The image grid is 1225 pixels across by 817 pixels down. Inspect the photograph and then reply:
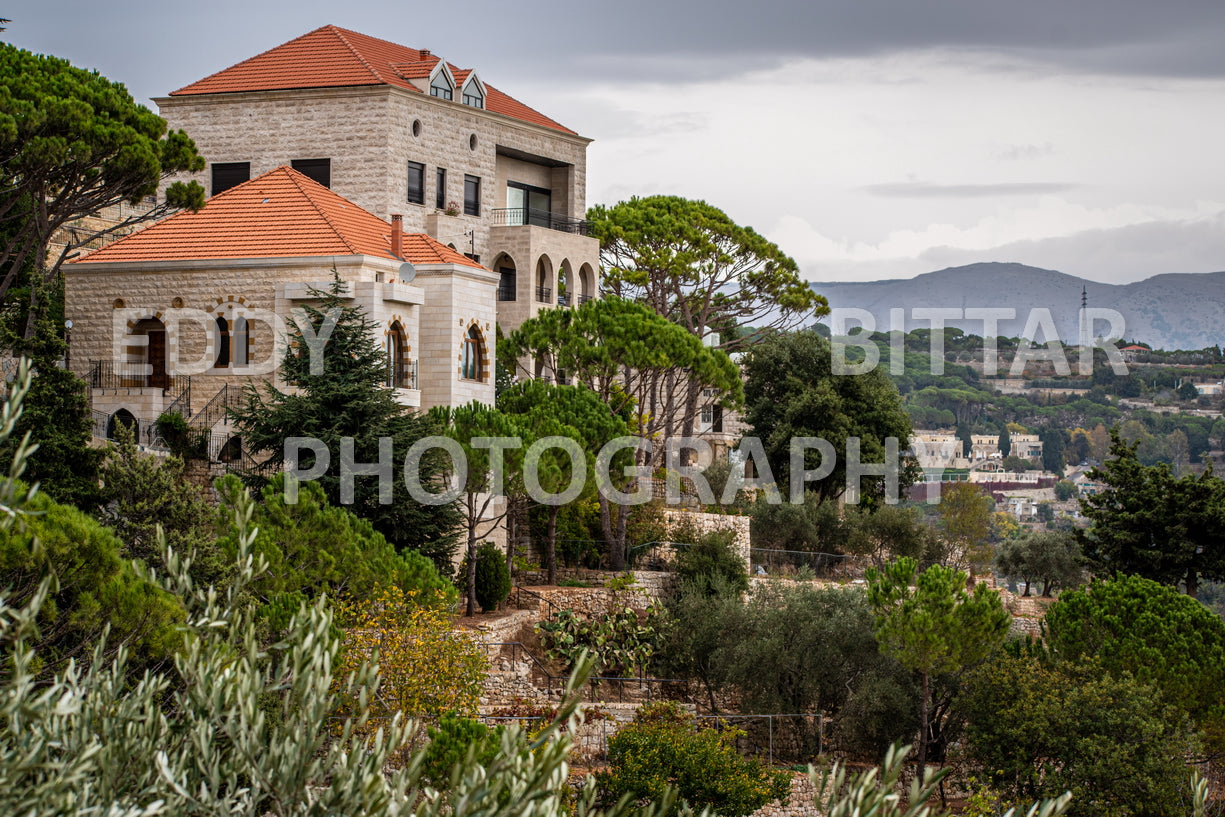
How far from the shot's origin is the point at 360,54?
45125mm

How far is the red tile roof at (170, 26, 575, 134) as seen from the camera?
43.4 m

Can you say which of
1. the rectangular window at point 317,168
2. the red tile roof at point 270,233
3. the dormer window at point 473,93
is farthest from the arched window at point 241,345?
the dormer window at point 473,93

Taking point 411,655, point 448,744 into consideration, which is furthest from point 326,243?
point 448,744

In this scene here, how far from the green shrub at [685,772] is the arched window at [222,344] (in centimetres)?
1328

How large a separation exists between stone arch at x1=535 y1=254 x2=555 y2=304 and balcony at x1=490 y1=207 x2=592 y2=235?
156cm

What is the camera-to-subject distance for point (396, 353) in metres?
32.6

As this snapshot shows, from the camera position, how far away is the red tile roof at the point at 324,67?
4338 centimetres

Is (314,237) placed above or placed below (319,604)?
above

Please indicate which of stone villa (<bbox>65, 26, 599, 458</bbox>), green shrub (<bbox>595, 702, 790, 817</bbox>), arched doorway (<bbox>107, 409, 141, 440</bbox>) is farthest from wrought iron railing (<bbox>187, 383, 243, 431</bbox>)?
green shrub (<bbox>595, 702, 790, 817</bbox>)

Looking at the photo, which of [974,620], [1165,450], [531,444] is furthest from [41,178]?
[1165,450]

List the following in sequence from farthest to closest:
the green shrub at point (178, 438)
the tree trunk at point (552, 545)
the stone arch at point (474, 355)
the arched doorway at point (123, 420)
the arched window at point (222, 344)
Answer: the tree trunk at point (552, 545) → the stone arch at point (474, 355) → the arched window at point (222, 344) → the arched doorway at point (123, 420) → the green shrub at point (178, 438)

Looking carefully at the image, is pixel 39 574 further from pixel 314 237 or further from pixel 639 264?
pixel 639 264

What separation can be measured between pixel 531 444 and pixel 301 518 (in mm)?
7444

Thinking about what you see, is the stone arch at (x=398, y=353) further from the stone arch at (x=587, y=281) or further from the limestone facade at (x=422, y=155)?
the stone arch at (x=587, y=281)
